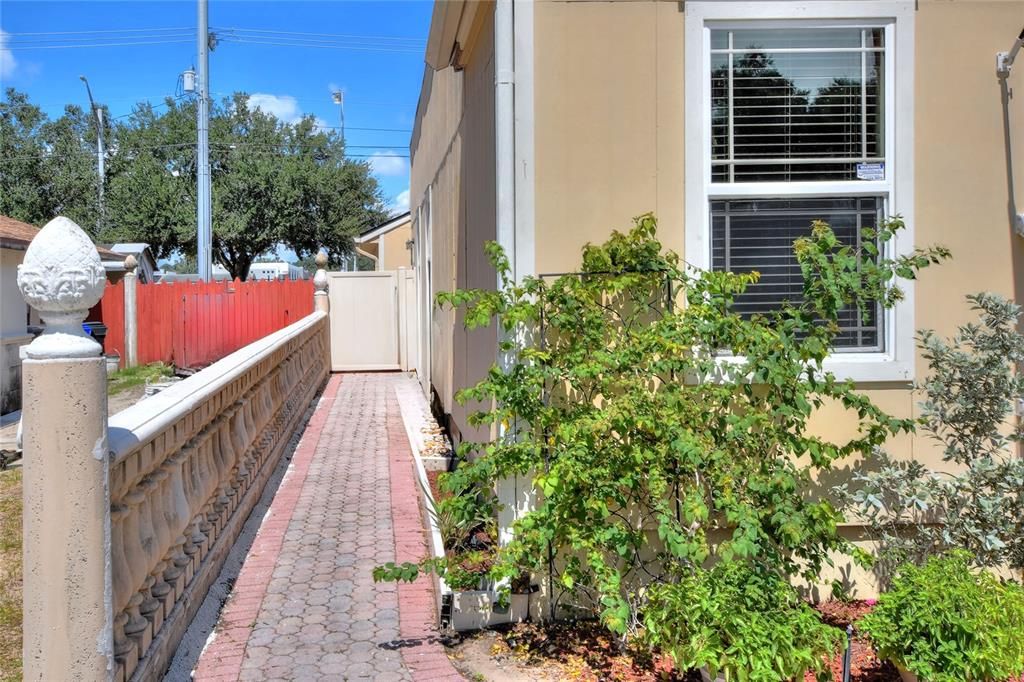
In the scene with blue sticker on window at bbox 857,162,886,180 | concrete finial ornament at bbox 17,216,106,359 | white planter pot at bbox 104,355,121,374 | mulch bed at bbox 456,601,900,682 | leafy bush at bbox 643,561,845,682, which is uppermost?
blue sticker on window at bbox 857,162,886,180

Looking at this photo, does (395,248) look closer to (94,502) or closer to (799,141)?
(799,141)

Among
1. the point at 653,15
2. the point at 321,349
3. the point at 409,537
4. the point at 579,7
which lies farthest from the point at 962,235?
the point at 321,349

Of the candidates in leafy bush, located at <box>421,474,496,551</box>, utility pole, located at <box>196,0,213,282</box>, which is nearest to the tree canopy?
utility pole, located at <box>196,0,213,282</box>

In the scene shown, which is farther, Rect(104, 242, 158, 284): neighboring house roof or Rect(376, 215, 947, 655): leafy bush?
Rect(104, 242, 158, 284): neighboring house roof

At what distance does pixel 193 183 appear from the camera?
120 feet


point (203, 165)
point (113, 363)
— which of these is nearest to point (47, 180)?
point (203, 165)

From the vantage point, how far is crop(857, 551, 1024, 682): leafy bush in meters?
3.35

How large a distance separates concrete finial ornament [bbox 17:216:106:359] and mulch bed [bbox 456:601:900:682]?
2.42 meters

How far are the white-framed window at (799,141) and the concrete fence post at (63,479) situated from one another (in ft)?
9.47

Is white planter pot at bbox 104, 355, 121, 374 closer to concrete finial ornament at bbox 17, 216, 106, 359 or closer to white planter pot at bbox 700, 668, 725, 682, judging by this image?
concrete finial ornament at bbox 17, 216, 106, 359

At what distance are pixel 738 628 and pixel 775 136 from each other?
8.29 feet

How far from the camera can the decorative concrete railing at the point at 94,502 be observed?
2703 millimetres

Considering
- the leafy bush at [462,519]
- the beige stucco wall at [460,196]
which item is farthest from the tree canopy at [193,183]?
the leafy bush at [462,519]

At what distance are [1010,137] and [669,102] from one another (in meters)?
1.79
